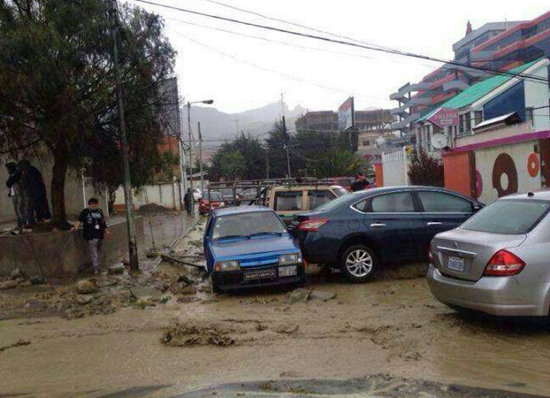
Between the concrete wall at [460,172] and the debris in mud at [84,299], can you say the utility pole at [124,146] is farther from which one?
the concrete wall at [460,172]

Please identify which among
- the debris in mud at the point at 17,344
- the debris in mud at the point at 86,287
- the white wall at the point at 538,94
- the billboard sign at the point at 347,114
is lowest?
the debris in mud at the point at 17,344

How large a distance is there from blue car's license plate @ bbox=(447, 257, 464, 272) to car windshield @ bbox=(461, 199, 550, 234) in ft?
1.65

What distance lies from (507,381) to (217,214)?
7149mm

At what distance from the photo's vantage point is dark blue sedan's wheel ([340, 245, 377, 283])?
33.3ft

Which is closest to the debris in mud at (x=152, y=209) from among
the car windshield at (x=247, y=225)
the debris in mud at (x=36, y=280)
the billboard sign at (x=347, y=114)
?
the debris in mud at (x=36, y=280)

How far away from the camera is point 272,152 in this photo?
7156 cm

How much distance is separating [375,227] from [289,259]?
63.6 inches

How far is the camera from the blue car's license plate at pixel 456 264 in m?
6.56

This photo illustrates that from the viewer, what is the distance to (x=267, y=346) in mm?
6582

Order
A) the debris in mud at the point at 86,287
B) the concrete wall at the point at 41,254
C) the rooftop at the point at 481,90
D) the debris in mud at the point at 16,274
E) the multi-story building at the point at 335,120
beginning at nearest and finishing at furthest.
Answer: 1. the debris in mud at the point at 86,287
2. the debris in mud at the point at 16,274
3. the concrete wall at the point at 41,254
4. the rooftop at the point at 481,90
5. the multi-story building at the point at 335,120

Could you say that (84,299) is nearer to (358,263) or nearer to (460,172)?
(358,263)

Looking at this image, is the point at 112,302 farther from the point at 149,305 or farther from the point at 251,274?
the point at 251,274

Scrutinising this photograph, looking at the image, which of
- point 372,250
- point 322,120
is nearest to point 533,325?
point 372,250

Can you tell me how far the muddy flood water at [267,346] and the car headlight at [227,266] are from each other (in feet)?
1.84
